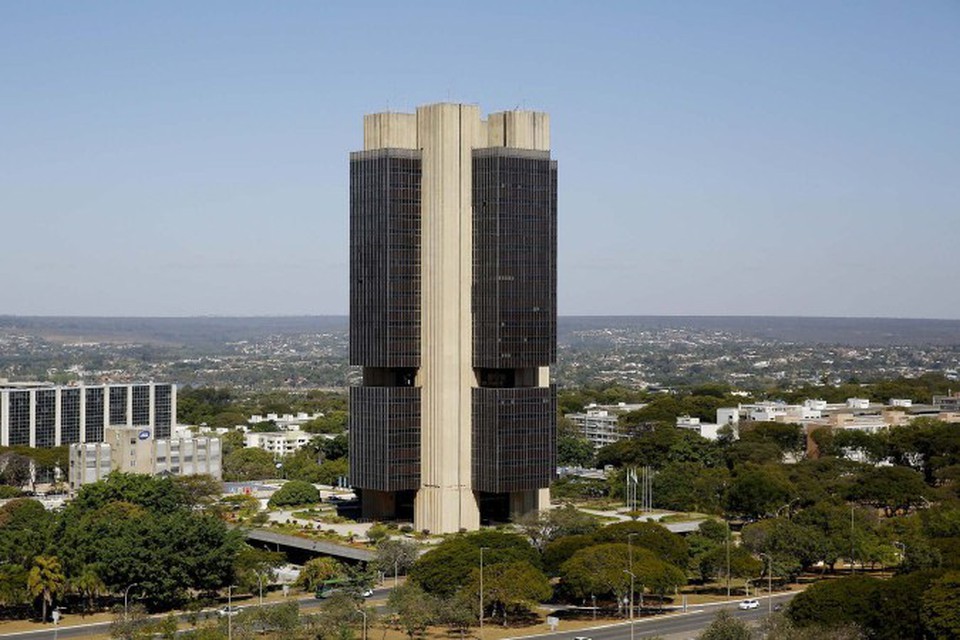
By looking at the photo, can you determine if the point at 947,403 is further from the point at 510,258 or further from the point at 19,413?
the point at 19,413

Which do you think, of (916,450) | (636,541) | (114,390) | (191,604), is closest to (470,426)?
(636,541)

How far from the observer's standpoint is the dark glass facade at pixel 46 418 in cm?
14712

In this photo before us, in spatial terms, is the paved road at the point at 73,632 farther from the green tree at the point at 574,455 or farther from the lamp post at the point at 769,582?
the green tree at the point at 574,455

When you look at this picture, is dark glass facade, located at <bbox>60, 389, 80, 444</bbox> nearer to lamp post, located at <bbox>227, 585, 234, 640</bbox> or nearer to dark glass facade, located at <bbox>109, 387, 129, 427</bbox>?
dark glass facade, located at <bbox>109, 387, 129, 427</bbox>

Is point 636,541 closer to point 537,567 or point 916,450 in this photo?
point 537,567

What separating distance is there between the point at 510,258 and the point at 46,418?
2654 inches

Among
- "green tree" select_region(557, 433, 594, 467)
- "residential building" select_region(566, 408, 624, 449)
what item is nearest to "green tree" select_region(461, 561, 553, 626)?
"green tree" select_region(557, 433, 594, 467)

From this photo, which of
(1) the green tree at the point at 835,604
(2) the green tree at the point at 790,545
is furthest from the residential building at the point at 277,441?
(1) the green tree at the point at 835,604

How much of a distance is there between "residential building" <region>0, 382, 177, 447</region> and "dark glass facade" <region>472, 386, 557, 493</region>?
59254mm

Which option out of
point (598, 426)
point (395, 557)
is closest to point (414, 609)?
point (395, 557)

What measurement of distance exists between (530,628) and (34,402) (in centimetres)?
8662

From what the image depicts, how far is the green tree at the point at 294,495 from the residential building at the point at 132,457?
585 inches

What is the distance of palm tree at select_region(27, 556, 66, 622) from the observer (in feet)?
237

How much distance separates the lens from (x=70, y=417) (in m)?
149
